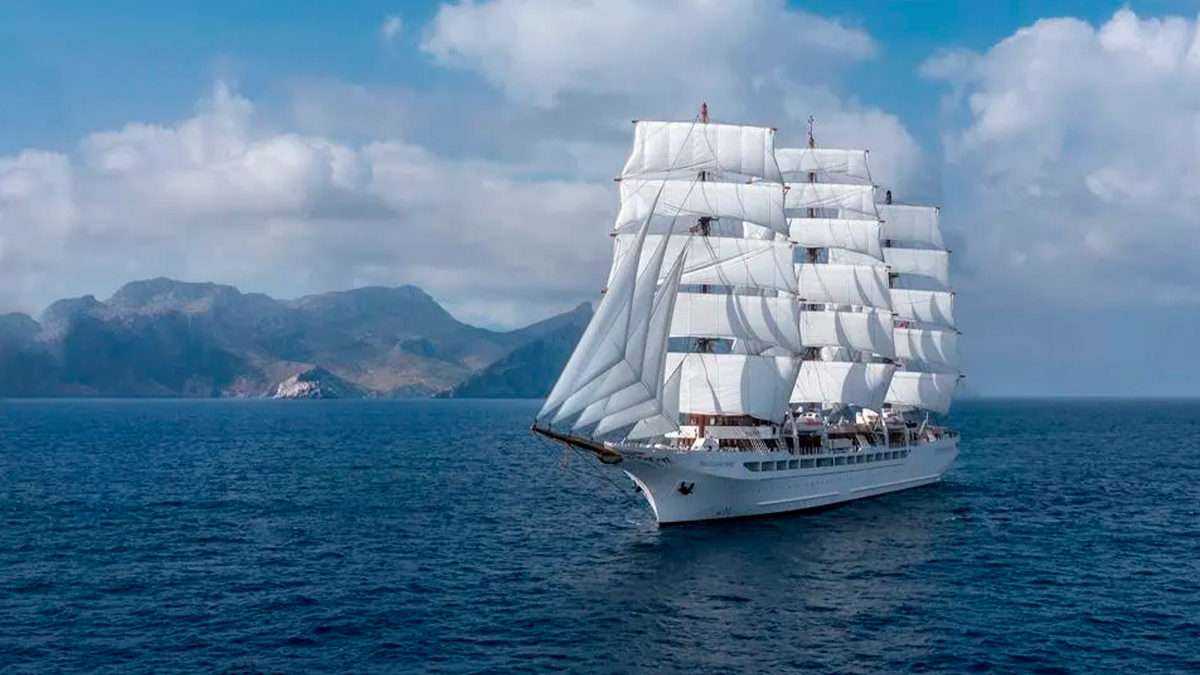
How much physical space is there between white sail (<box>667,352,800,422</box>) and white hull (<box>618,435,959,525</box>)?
5.80m

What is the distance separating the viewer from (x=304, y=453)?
13688cm

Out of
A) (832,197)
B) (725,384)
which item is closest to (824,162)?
(832,197)

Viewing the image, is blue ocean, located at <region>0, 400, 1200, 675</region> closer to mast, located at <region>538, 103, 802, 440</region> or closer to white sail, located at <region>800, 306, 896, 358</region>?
mast, located at <region>538, 103, 802, 440</region>

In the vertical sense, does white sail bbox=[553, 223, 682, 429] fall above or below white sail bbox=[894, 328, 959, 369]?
below

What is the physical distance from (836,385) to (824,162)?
83.6 ft

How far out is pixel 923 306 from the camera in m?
120

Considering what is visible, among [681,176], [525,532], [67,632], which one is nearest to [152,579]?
[67,632]

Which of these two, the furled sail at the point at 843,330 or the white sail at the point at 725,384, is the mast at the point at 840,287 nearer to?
the furled sail at the point at 843,330

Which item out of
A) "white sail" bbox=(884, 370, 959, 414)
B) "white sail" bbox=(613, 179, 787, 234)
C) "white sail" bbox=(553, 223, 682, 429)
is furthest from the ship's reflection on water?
"white sail" bbox=(884, 370, 959, 414)

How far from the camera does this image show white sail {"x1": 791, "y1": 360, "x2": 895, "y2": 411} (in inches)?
3954

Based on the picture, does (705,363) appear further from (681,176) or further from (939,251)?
(939,251)

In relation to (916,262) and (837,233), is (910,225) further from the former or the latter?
(837,233)

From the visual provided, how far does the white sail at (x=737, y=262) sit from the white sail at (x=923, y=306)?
35708mm

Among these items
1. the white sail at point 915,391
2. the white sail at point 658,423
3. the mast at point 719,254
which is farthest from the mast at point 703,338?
the white sail at point 915,391
